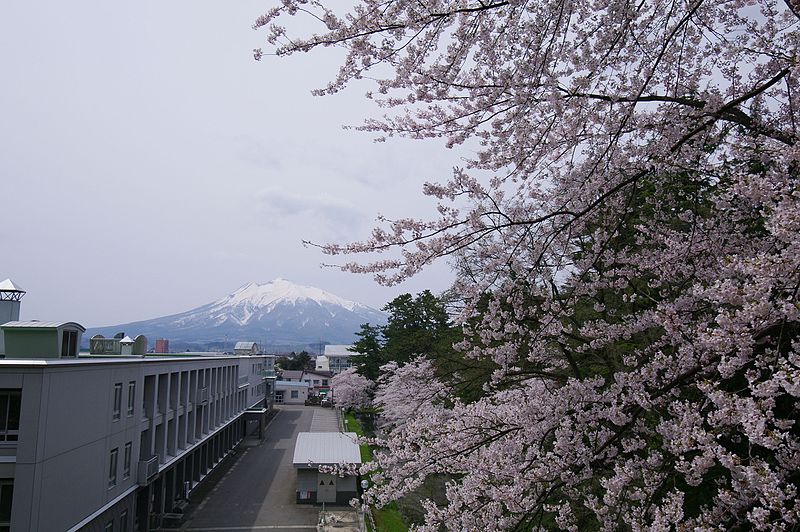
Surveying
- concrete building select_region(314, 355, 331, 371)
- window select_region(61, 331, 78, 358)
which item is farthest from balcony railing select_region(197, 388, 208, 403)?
concrete building select_region(314, 355, 331, 371)

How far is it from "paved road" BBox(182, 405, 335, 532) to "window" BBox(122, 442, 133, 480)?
3378 mm

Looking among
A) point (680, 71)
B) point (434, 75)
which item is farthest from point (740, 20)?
point (434, 75)

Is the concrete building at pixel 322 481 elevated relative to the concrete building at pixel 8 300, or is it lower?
lower

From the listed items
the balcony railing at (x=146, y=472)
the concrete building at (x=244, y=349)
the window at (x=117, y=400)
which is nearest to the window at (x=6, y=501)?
the window at (x=117, y=400)

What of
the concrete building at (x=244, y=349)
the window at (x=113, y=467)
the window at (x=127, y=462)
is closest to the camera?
the window at (x=113, y=467)

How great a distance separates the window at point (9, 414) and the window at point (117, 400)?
10.3 feet

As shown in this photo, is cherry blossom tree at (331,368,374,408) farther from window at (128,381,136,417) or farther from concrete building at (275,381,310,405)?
window at (128,381,136,417)

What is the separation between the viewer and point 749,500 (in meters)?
2.45

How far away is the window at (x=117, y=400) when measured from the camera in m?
13.1

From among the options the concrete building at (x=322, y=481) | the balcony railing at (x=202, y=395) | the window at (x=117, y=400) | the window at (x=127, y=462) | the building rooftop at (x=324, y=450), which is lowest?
the concrete building at (x=322, y=481)

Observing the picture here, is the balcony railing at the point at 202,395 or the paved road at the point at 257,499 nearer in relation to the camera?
the paved road at the point at 257,499

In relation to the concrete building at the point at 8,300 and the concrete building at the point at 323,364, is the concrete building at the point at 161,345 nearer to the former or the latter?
the concrete building at the point at 8,300

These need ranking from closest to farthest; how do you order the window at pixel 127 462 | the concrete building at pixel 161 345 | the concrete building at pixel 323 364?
1. the window at pixel 127 462
2. the concrete building at pixel 161 345
3. the concrete building at pixel 323 364

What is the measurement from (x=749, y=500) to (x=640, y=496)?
0.73 meters
